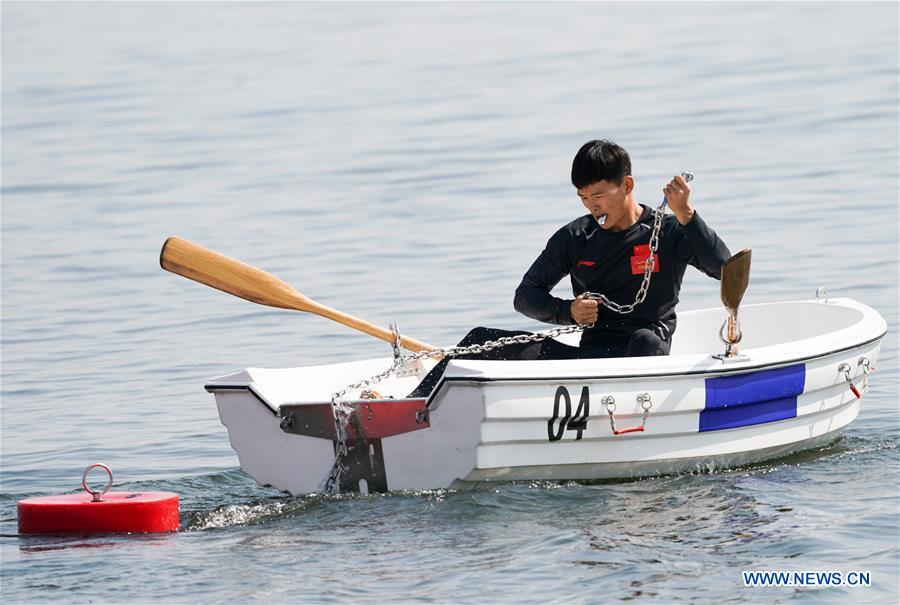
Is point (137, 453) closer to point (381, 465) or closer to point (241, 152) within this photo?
point (381, 465)

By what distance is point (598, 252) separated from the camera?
6.47 metres

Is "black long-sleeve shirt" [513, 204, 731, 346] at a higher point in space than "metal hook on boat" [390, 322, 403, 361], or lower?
higher

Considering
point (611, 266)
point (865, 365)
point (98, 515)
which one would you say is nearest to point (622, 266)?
point (611, 266)

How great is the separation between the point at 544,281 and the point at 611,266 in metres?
0.31

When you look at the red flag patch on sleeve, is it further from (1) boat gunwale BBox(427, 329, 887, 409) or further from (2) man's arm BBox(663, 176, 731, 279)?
(1) boat gunwale BBox(427, 329, 887, 409)

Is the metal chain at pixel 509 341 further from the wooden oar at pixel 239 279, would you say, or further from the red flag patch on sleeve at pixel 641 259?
the wooden oar at pixel 239 279

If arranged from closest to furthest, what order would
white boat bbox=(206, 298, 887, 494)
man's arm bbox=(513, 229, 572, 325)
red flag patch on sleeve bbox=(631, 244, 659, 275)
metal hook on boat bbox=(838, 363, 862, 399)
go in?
white boat bbox=(206, 298, 887, 494)
red flag patch on sleeve bbox=(631, 244, 659, 275)
man's arm bbox=(513, 229, 572, 325)
metal hook on boat bbox=(838, 363, 862, 399)

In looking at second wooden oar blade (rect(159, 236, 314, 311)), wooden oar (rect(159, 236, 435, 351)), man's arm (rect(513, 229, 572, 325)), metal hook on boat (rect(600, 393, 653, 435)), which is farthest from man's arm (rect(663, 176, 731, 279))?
second wooden oar blade (rect(159, 236, 314, 311))

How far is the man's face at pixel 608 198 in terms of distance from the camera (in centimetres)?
634

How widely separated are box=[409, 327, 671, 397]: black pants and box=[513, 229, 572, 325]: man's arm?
0.43 ft

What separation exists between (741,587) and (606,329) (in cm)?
170

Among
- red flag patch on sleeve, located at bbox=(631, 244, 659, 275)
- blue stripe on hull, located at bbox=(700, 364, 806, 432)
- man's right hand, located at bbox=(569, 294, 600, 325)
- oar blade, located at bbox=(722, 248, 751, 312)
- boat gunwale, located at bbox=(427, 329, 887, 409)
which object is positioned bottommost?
blue stripe on hull, located at bbox=(700, 364, 806, 432)

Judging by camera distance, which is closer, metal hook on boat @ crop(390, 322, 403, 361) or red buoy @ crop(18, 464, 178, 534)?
red buoy @ crop(18, 464, 178, 534)

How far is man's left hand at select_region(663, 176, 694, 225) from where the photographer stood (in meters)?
6.15
